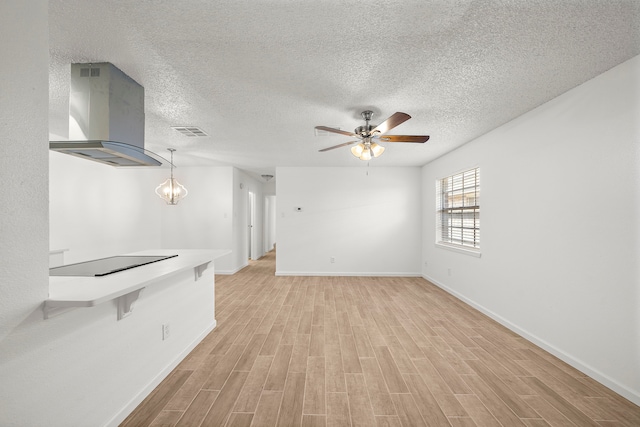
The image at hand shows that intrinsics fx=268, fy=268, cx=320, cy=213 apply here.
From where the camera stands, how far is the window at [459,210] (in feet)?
13.1

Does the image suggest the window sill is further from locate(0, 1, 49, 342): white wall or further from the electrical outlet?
locate(0, 1, 49, 342): white wall

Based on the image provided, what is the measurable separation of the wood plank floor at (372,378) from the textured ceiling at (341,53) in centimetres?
245

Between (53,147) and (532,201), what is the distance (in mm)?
4227

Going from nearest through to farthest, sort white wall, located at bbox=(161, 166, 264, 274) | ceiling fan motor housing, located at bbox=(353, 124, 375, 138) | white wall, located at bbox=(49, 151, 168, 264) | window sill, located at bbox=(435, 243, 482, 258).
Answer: ceiling fan motor housing, located at bbox=(353, 124, 375, 138) < window sill, located at bbox=(435, 243, 482, 258) < white wall, located at bbox=(49, 151, 168, 264) < white wall, located at bbox=(161, 166, 264, 274)

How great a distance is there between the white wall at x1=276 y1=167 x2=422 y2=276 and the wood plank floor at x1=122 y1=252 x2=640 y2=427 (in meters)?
2.36

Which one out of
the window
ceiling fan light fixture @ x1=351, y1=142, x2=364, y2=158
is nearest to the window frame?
the window

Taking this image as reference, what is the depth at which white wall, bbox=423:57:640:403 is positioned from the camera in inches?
77.4

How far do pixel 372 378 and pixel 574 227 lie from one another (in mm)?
2203

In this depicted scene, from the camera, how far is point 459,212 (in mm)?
4480

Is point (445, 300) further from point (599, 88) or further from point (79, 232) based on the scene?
point (79, 232)

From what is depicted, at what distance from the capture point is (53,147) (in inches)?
72.6

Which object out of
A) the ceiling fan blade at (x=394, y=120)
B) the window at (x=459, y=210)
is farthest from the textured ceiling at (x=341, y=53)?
the window at (x=459, y=210)

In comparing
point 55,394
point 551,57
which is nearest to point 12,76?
point 55,394

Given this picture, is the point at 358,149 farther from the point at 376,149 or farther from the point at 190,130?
the point at 190,130
